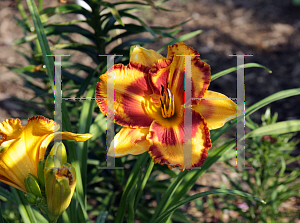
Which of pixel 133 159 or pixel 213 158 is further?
pixel 133 159

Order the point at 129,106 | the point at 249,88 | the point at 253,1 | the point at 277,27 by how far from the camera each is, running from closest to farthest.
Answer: the point at 129,106 → the point at 249,88 → the point at 277,27 → the point at 253,1

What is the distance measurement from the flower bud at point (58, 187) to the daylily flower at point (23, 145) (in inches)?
2.6

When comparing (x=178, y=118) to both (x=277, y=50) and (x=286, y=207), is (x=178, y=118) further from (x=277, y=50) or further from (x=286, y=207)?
(x=277, y=50)

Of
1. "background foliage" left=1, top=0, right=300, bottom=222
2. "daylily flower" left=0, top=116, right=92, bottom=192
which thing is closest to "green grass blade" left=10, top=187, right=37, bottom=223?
"background foliage" left=1, top=0, right=300, bottom=222

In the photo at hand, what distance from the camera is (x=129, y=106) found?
630 millimetres

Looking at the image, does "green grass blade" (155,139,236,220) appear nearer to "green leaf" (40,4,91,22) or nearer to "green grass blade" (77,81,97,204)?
"green grass blade" (77,81,97,204)

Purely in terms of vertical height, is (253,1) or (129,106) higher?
(253,1)

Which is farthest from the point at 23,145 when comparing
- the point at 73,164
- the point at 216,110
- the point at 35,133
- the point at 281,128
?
the point at 281,128

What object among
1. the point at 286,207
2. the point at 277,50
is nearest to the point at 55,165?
the point at 286,207

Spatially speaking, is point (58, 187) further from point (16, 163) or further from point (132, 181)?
point (132, 181)

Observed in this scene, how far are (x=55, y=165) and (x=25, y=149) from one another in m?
0.10

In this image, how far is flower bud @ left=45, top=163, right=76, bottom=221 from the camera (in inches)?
19.5

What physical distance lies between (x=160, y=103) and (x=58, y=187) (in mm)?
266

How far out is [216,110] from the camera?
630 millimetres
